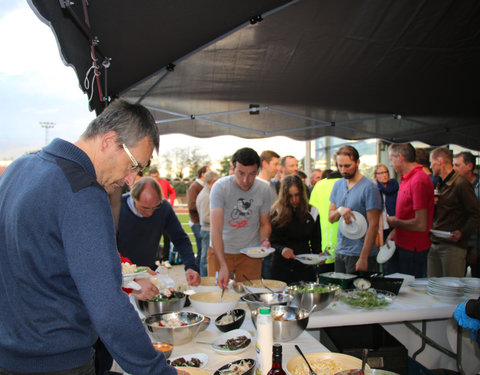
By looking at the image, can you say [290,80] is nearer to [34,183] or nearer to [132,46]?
[132,46]

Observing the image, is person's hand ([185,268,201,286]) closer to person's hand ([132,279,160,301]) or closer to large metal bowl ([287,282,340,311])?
person's hand ([132,279,160,301])

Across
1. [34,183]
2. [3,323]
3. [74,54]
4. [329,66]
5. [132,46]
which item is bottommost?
[3,323]

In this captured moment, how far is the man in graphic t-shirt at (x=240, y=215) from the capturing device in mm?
2834

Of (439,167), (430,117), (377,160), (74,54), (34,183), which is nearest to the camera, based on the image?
(34,183)

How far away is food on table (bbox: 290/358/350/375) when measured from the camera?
4.26 ft

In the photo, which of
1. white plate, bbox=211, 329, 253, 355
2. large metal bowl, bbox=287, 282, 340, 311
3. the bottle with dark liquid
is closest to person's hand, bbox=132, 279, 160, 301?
white plate, bbox=211, 329, 253, 355

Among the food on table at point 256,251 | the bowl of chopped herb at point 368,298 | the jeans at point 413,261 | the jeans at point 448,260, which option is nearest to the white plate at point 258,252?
the food on table at point 256,251

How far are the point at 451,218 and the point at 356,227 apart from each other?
152 centimetres

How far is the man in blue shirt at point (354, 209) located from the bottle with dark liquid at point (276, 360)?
2.00 metres

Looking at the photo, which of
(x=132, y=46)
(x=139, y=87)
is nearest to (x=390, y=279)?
(x=132, y=46)

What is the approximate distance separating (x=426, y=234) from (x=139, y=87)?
287 cm

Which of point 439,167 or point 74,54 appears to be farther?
point 439,167

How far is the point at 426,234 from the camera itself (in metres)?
3.51

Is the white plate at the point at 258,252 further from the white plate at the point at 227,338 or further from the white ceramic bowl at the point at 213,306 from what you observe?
the white plate at the point at 227,338
